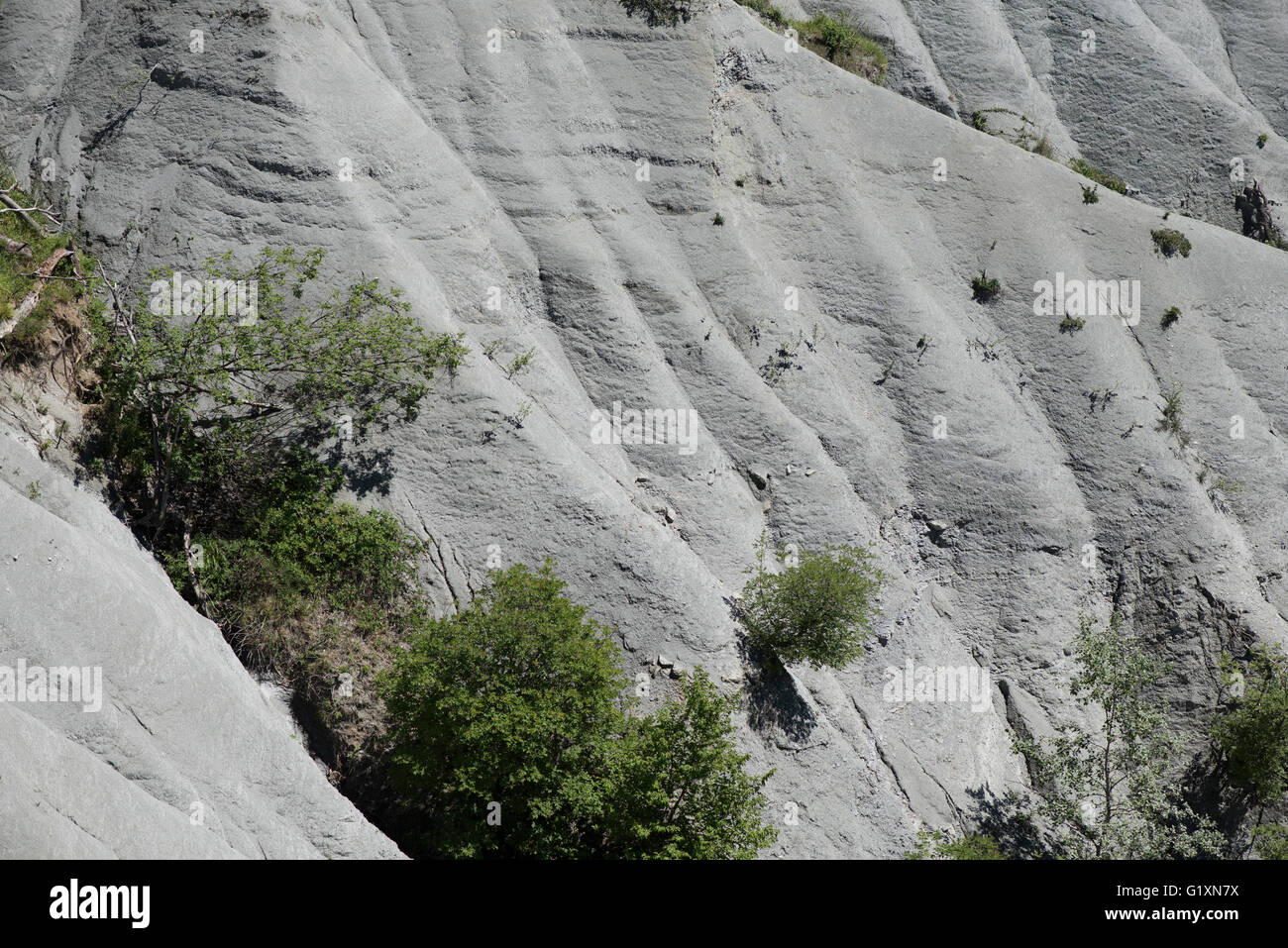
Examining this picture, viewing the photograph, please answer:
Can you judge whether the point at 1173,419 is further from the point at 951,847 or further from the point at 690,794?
the point at 690,794

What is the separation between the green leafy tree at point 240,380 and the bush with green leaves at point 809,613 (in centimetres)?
681

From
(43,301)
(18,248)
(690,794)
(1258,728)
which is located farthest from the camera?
(1258,728)

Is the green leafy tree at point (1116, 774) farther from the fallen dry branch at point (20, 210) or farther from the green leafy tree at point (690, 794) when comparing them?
the fallen dry branch at point (20, 210)

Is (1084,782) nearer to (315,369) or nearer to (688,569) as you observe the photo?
(688,569)

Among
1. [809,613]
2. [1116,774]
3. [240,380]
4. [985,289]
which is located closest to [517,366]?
[240,380]

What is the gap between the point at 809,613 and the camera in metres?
18.4

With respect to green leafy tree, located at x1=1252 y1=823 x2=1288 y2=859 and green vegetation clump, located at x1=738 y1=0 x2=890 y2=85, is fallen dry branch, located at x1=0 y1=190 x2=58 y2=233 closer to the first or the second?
green vegetation clump, located at x1=738 y1=0 x2=890 y2=85

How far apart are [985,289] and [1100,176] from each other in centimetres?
768

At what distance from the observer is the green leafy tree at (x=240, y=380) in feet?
55.9

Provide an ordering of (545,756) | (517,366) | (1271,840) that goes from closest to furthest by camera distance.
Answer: (545,756)
(1271,840)
(517,366)

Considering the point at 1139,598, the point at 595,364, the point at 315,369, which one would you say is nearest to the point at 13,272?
the point at 315,369

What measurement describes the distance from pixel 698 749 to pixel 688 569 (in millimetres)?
4264

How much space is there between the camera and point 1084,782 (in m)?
19.3

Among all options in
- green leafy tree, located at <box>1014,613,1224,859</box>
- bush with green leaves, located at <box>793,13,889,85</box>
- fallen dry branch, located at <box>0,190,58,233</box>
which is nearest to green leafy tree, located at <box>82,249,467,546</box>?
fallen dry branch, located at <box>0,190,58,233</box>
